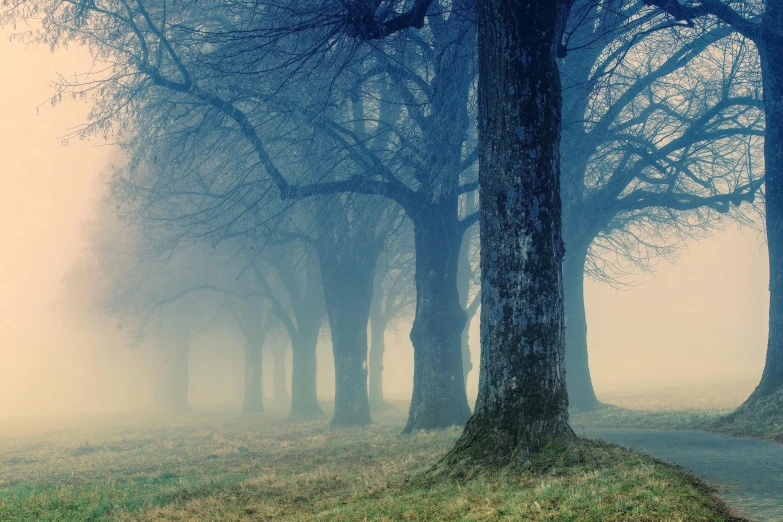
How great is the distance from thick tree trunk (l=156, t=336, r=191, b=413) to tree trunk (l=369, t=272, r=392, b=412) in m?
11.5

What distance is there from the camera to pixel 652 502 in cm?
486

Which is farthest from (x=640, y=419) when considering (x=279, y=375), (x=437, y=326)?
(x=279, y=375)

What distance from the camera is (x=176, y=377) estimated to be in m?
38.7

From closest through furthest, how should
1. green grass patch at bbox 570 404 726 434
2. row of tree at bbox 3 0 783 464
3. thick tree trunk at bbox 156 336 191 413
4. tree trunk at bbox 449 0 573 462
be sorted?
tree trunk at bbox 449 0 573 462 < row of tree at bbox 3 0 783 464 < green grass patch at bbox 570 404 726 434 < thick tree trunk at bbox 156 336 191 413

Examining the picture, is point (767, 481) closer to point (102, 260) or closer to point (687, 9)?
point (687, 9)

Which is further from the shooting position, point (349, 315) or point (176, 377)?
point (176, 377)

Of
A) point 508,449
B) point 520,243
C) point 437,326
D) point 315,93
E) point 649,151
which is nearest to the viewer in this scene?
point 508,449

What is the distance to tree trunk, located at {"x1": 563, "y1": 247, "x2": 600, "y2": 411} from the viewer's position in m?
18.4

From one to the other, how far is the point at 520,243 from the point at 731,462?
3260 mm

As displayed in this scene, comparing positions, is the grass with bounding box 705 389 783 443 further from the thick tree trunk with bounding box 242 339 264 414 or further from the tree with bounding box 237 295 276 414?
the thick tree trunk with bounding box 242 339 264 414

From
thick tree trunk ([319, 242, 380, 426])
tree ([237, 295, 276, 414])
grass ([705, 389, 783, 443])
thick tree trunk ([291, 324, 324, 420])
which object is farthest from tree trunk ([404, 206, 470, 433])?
tree ([237, 295, 276, 414])

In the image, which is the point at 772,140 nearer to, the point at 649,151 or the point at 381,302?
the point at 649,151

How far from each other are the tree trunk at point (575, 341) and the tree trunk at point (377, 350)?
12002 millimetres

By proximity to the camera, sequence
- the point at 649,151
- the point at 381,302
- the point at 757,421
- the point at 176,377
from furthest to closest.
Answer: the point at 176,377, the point at 381,302, the point at 649,151, the point at 757,421
